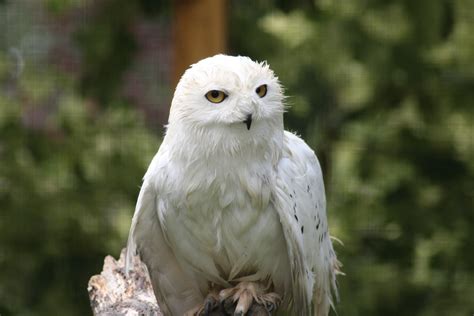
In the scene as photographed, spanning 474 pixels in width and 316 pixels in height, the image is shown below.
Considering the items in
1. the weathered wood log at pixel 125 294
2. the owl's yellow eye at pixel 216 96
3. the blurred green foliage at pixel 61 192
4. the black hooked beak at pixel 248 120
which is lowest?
the blurred green foliage at pixel 61 192

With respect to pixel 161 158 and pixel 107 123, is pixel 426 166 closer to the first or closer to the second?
pixel 107 123

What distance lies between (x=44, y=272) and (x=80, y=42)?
1723 millimetres

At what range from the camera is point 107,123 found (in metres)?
6.09

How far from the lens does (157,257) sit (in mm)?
3479

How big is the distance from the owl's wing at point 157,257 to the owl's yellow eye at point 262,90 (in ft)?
1.62

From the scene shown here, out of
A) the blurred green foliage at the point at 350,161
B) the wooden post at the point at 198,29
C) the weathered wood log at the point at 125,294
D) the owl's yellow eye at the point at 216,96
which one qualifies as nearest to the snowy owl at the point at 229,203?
the owl's yellow eye at the point at 216,96

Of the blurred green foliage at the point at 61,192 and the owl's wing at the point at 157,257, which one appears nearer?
the owl's wing at the point at 157,257

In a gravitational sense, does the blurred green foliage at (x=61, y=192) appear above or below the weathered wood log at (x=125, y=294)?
below

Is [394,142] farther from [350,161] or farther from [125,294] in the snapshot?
[125,294]

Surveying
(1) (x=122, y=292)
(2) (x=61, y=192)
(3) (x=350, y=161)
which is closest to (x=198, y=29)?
(3) (x=350, y=161)

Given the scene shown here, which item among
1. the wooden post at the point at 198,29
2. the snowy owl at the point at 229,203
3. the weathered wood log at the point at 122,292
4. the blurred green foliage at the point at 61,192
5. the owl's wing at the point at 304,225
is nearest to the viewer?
the weathered wood log at the point at 122,292

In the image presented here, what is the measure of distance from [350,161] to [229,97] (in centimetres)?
298

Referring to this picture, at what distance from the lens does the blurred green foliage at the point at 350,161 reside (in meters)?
5.88

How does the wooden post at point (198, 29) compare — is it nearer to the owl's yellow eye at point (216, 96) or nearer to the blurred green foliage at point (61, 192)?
the blurred green foliage at point (61, 192)
